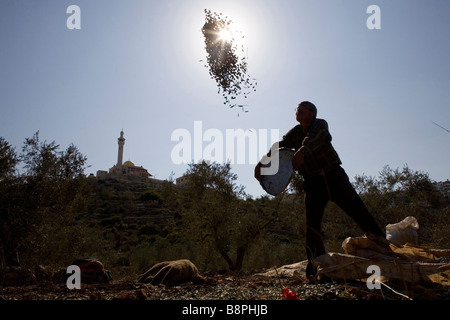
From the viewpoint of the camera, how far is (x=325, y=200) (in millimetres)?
4316

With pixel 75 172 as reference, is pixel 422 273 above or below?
below

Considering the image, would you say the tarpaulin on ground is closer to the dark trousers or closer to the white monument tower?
the dark trousers

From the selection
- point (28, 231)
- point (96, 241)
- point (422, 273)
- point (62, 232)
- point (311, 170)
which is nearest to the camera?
point (422, 273)

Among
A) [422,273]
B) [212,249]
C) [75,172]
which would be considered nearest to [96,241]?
[75,172]

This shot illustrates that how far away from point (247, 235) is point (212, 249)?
1723mm

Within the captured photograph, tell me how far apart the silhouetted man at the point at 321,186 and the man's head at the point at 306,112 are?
21 cm

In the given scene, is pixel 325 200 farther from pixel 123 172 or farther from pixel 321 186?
pixel 123 172

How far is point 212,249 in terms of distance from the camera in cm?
1359

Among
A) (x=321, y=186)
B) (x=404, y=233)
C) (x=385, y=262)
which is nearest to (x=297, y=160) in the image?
(x=321, y=186)

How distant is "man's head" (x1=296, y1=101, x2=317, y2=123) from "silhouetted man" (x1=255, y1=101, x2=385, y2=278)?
0.21 m

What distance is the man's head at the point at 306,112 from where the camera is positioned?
4691mm

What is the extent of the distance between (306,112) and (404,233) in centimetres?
222
